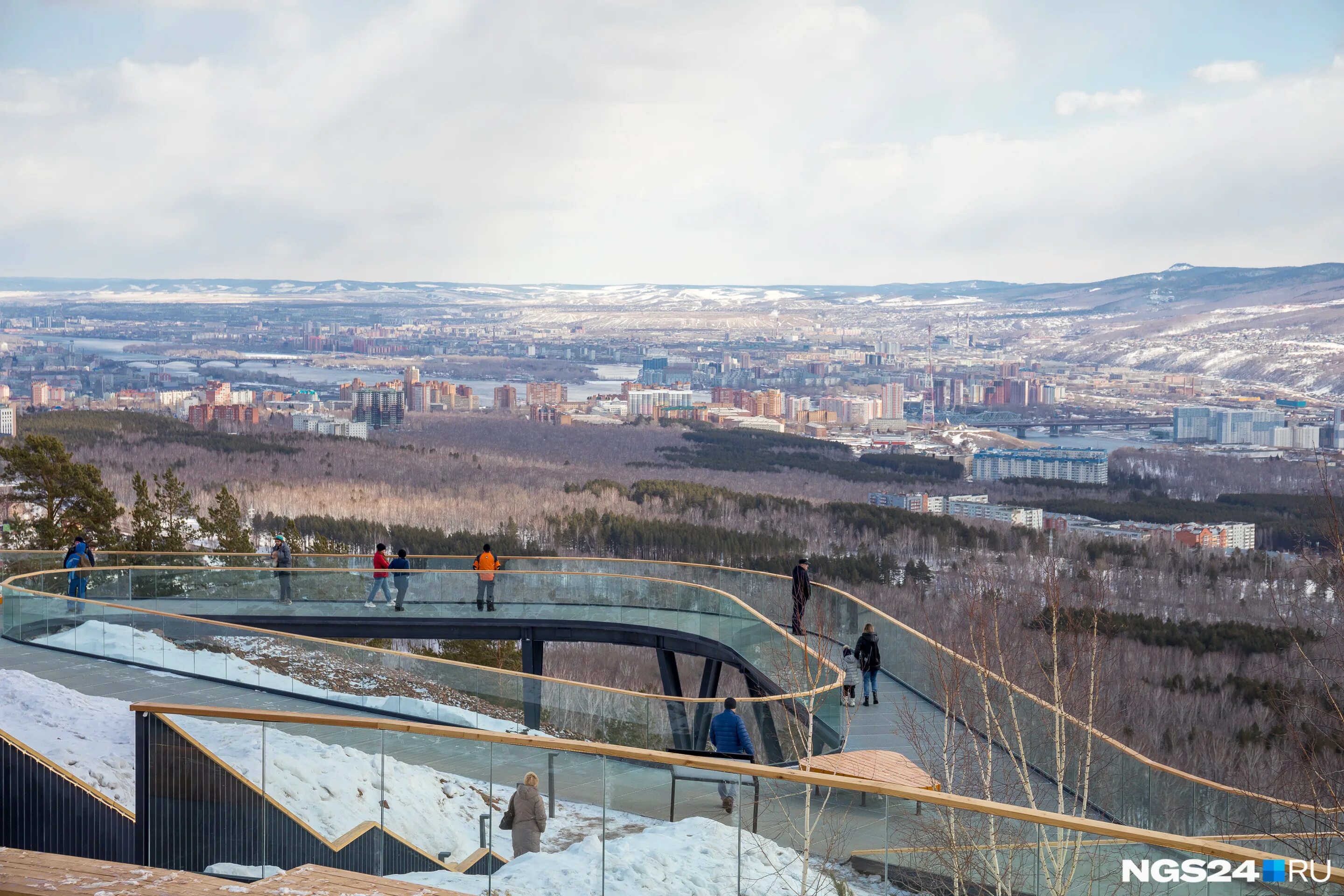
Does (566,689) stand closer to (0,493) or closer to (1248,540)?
(0,493)

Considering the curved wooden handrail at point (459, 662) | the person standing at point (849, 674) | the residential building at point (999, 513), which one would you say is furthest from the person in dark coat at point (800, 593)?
the residential building at point (999, 513)

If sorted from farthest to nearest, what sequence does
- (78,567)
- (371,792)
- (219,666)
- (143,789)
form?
1. (78,567)
2. (219,666)
3. (143,789)
4. (371,792)

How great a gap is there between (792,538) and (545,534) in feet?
63.7

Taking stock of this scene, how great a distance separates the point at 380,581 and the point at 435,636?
185 cm

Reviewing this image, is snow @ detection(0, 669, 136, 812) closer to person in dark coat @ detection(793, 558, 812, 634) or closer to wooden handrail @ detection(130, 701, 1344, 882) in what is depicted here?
wooden handrail @ detection(130, 701, 1344, 882)

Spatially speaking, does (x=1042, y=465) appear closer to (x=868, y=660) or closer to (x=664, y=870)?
(x=868, y=660)

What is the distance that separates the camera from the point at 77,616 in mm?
17594

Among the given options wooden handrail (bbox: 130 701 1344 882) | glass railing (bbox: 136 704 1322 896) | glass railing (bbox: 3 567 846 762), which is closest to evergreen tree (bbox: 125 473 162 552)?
glass railing (bbox: 3 567 846 762)

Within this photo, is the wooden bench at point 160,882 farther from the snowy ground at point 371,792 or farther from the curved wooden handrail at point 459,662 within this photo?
the curved wooden handrail at point 459,662

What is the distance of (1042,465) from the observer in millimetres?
168250

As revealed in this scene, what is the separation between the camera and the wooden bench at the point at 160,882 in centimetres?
663

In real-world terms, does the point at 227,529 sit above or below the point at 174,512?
below

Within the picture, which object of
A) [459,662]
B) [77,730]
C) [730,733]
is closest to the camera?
[730,733]

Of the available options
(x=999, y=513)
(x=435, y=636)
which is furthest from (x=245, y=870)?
(x=999, y=513)
